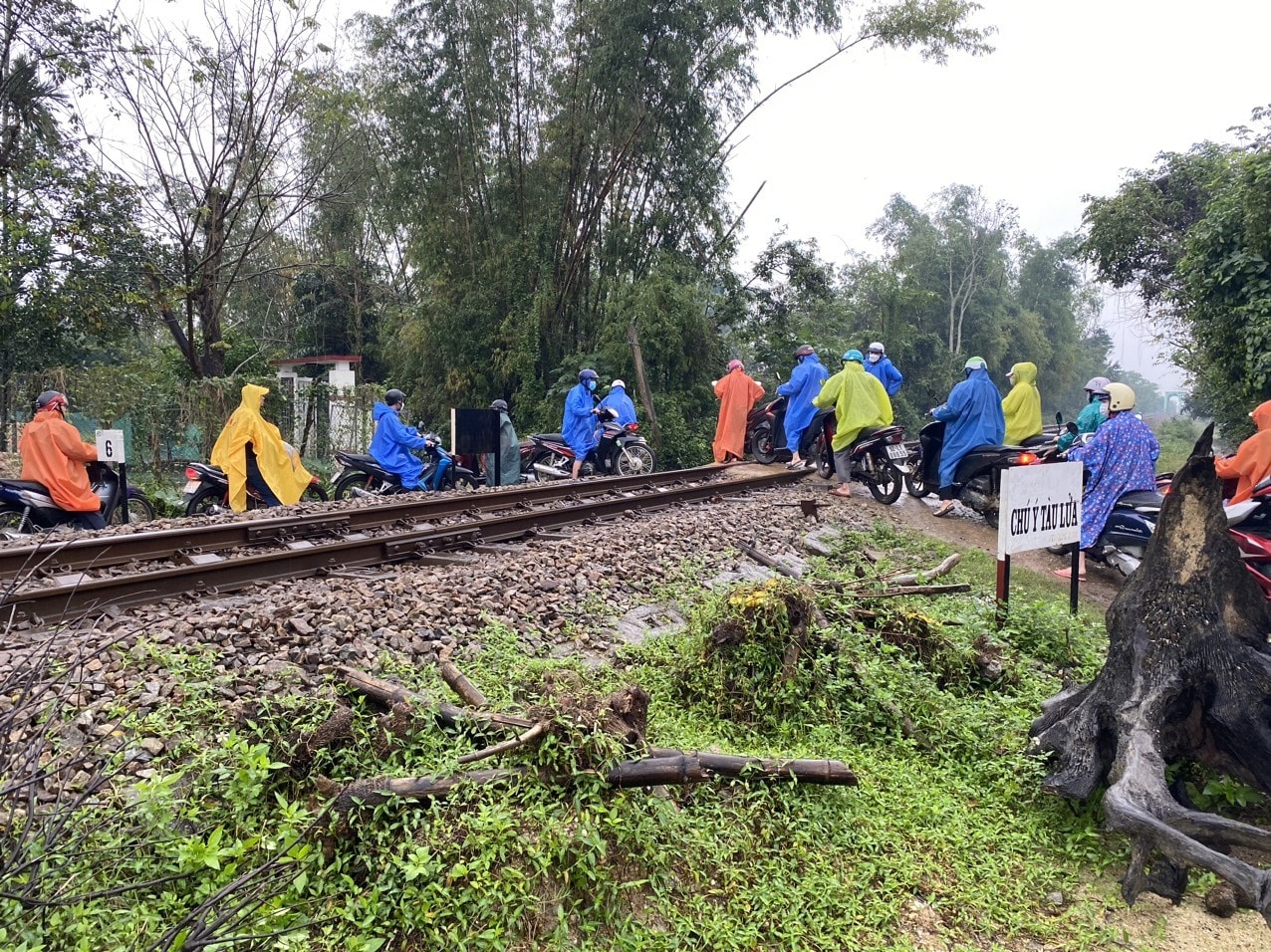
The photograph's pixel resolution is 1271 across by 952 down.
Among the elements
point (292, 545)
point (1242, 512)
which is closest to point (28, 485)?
point (292, 545)

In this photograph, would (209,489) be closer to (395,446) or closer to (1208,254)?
(395,446)

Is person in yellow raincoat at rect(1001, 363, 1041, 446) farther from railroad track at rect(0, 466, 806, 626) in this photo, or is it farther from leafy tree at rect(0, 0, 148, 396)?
leafy tree at rect(0, 0, 148, 396)

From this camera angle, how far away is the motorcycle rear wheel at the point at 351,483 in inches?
419

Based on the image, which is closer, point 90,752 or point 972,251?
point 90,752

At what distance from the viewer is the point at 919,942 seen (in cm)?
242

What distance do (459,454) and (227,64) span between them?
346 inches

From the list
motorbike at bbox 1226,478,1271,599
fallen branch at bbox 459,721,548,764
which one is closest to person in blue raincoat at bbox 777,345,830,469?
motorbike at bbox 1226,478,1271,599

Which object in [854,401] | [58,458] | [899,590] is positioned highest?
[854,401]

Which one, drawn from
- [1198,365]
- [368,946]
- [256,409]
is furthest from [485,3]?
[368,946]

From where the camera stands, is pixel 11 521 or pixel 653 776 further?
pixel 11 521

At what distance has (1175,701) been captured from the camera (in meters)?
3.19

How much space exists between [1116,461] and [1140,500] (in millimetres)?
365

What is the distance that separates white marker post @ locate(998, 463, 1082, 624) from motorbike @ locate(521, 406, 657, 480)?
7.30 m

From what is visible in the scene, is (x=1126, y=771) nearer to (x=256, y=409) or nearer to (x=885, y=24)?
(x=256, y=409)
